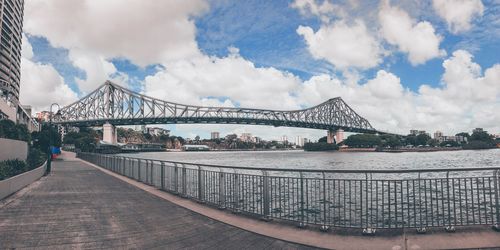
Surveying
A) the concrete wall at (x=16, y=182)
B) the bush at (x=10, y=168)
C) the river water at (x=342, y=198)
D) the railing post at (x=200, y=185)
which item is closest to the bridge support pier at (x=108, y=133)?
the river water at (x=342, y=198)

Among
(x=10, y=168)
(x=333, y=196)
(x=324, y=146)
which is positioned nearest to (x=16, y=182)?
(x=10, y=168)

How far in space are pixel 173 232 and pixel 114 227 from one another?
1.26 metres

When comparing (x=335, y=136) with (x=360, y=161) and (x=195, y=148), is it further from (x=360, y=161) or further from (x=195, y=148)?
(x=195, y=148)

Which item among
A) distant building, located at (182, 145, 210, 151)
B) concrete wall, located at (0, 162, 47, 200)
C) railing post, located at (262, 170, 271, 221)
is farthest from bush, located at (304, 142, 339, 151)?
railing post, located at (262, 170, 271, 221)

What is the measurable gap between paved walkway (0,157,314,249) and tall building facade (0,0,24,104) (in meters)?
72.0

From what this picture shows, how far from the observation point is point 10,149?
14.9 meters

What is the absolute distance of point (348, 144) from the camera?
12688 centimetres

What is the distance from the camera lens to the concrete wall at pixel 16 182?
9.74 m

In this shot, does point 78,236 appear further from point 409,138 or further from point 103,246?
point 409,138

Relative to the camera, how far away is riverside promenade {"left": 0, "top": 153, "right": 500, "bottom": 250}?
5328 mm

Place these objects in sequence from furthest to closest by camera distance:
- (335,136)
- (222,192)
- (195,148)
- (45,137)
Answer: (195,148) < (335,136) < (45,137) < (222,192)

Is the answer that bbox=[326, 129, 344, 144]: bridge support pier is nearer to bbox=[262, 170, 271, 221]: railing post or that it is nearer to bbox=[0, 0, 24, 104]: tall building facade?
bbox=[0, 0, 24, 104]: tall building facade

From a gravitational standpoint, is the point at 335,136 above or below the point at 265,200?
above

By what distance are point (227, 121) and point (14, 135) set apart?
80.1 meters
